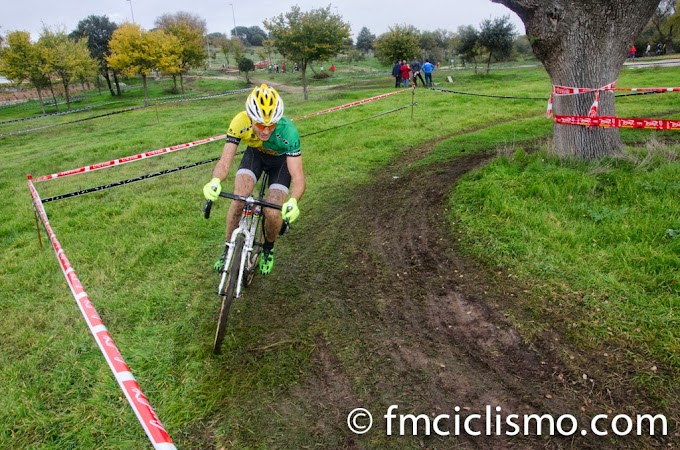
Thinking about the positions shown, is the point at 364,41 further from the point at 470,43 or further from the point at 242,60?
the point at 470,43

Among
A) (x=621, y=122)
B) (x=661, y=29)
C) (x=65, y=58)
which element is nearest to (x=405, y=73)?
(x=621, y=122)

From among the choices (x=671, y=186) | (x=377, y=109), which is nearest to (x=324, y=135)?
(x=377, y=109)

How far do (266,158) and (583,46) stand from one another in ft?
18.7

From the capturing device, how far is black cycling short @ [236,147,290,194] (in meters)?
5.25

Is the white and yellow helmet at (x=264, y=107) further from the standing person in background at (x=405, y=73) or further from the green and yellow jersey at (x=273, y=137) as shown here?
the standing person in background at (x=405, y=73)

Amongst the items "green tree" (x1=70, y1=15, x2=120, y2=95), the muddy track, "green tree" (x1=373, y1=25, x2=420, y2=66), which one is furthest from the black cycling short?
"green tree" (x1=70, y1=15, x2=120, y2=95)

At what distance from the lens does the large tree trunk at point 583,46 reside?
275 inches

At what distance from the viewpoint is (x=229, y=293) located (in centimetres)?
418

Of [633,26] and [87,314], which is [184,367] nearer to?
[87,314]

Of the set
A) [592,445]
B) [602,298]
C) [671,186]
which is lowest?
[592,445]

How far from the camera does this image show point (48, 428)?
3.62 m

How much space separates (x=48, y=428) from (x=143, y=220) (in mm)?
4908

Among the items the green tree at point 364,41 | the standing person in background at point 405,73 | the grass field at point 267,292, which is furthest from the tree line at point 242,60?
the green tree at point 364,41

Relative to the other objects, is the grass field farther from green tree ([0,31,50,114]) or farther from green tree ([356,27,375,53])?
green tree ([356,27,375,53])
